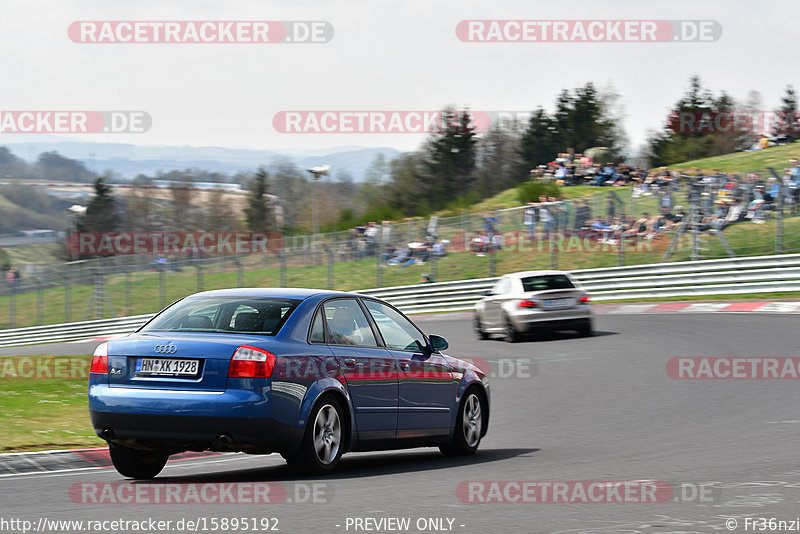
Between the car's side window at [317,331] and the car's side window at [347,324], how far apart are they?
0.09m

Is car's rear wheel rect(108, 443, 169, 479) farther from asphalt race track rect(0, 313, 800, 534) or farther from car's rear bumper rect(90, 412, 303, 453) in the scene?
car's rear bumper rect(90, 412, 303, 453)

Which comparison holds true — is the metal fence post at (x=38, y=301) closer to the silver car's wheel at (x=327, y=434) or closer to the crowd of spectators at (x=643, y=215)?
the crowd of spectators at (x=643, y=215)

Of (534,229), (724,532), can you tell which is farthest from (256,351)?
(534,229)

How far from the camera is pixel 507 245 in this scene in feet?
118

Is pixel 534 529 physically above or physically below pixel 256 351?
below

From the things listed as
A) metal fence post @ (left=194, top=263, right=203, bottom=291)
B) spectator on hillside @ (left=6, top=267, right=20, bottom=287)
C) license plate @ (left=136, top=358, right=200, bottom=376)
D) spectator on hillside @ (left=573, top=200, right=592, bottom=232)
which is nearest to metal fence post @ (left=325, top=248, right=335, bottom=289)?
metal fence post @ (left=194, top=263, right=203, bottom=291)

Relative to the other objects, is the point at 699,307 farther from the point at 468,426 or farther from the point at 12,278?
the point at 12,278

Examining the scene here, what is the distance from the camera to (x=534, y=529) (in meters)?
5.92

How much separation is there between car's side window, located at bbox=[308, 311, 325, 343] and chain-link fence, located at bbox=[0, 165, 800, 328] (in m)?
24.8

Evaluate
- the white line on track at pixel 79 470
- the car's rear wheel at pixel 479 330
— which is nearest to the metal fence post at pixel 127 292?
the car's rear wheel at pixel 479 330

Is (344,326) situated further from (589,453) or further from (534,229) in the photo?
(534,229)

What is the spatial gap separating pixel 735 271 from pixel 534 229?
6.72 meters

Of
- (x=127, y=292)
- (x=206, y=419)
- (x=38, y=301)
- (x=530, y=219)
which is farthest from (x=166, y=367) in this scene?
(x=38, y=301)

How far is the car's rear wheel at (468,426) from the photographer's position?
32.4 ft
